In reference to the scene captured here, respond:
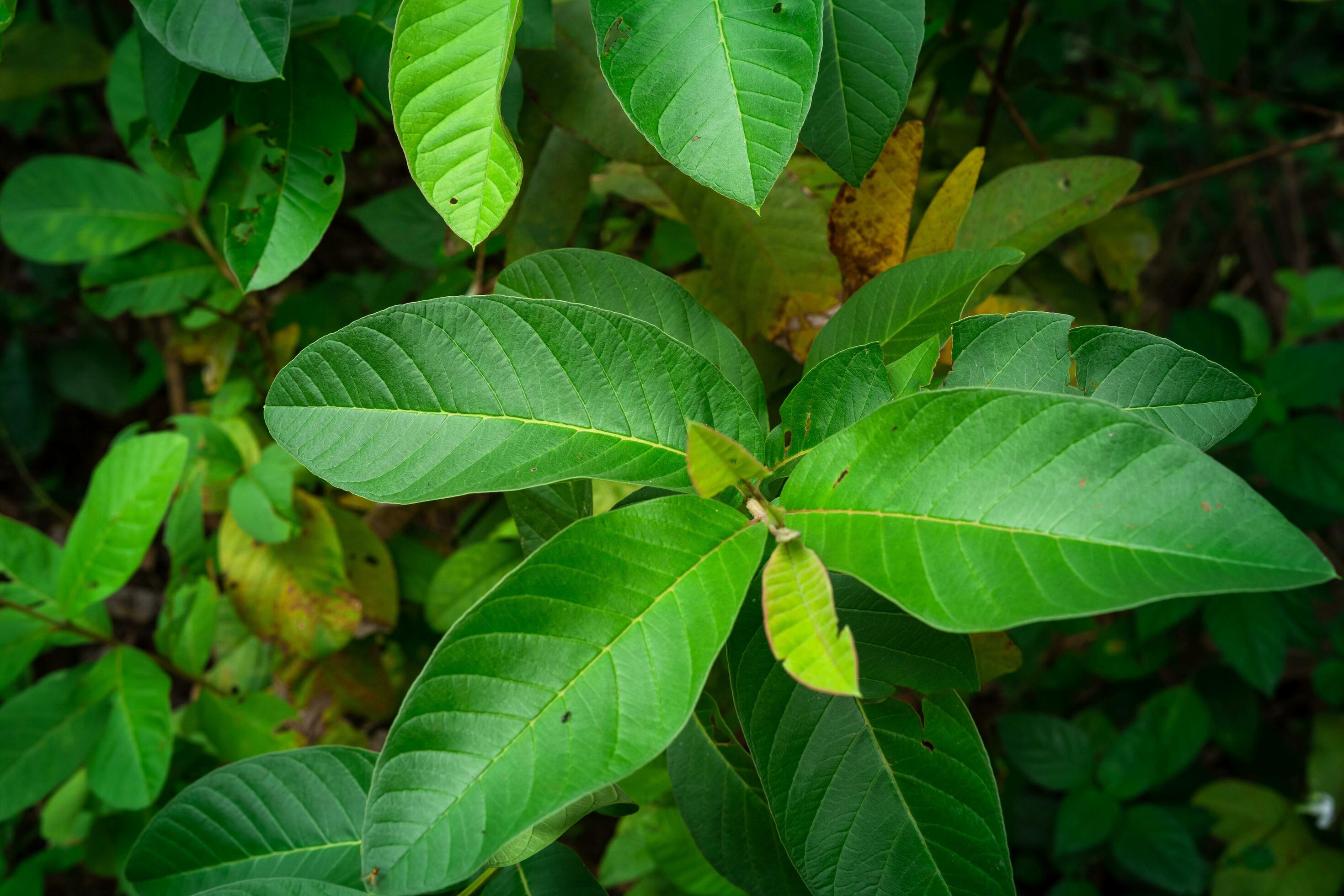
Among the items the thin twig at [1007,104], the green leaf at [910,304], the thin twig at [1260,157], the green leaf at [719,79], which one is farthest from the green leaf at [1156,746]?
the green leaf at [719,79]

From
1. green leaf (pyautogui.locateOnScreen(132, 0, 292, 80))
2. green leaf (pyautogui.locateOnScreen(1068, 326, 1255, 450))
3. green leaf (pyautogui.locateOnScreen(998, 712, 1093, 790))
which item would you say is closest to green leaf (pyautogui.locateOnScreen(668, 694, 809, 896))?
green leaf (pyautogui.locateOnScreen(1068, 326, 1255, 450))

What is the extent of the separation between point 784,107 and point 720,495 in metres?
0.29

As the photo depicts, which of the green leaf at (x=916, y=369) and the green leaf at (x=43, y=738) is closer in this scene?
the green leaf at (x=916, y=369)

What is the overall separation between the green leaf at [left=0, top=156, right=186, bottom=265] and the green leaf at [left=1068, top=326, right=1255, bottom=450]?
1.51 metres

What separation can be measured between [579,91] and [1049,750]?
1576 millimetres

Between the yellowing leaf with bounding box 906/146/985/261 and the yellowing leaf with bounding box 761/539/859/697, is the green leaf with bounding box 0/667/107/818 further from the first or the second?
the yellowing leaf with bounding box 906/146/985/261

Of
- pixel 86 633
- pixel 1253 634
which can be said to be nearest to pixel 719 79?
pixel 86 633

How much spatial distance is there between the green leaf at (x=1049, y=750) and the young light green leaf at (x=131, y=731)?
154cm

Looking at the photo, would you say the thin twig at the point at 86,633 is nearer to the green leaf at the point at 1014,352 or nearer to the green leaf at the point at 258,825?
the green leaf at the point at 258,825

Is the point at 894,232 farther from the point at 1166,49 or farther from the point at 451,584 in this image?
the point at 1166,49

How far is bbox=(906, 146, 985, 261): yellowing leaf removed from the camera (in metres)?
0.86

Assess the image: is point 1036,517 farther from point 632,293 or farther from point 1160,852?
point 1160,852

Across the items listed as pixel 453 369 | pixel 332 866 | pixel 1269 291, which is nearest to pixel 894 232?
pixel 453 369

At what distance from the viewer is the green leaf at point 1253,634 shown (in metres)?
1.52
